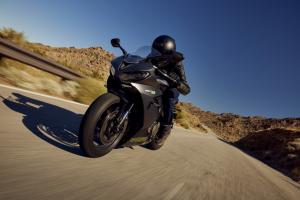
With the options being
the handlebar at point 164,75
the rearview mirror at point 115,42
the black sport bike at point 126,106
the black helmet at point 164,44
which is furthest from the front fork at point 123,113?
the black helmet at point 164,44

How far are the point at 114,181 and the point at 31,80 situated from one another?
8.99 m

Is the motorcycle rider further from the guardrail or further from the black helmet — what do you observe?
the guardrail

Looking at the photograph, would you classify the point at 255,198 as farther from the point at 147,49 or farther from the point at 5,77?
the point at 5,77

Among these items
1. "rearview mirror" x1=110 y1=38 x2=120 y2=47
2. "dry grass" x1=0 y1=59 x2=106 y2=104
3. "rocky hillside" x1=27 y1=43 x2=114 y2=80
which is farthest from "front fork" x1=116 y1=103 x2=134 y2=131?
"rocky hillside" x1=27 y1=43 x2=114 y2=80

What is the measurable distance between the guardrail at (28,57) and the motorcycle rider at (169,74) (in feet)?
18.3

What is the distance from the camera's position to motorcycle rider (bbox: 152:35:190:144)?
5590 millimetres

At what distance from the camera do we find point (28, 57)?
404 inches

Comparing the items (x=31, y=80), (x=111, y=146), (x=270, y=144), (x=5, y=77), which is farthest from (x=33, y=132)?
(x=270, y=144)

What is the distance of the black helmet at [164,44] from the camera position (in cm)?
561

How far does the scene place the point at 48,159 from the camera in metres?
3.69

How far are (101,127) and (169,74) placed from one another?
188 cm

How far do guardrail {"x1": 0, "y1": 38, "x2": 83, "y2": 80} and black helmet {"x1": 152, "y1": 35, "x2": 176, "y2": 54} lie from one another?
5442 mm

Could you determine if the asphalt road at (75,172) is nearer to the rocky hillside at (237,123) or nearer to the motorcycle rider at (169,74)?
the motorcycle rider at (169,74)

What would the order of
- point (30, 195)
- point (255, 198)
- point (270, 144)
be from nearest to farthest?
point (30, 195) → point (255, 198) → point (270, 144)
